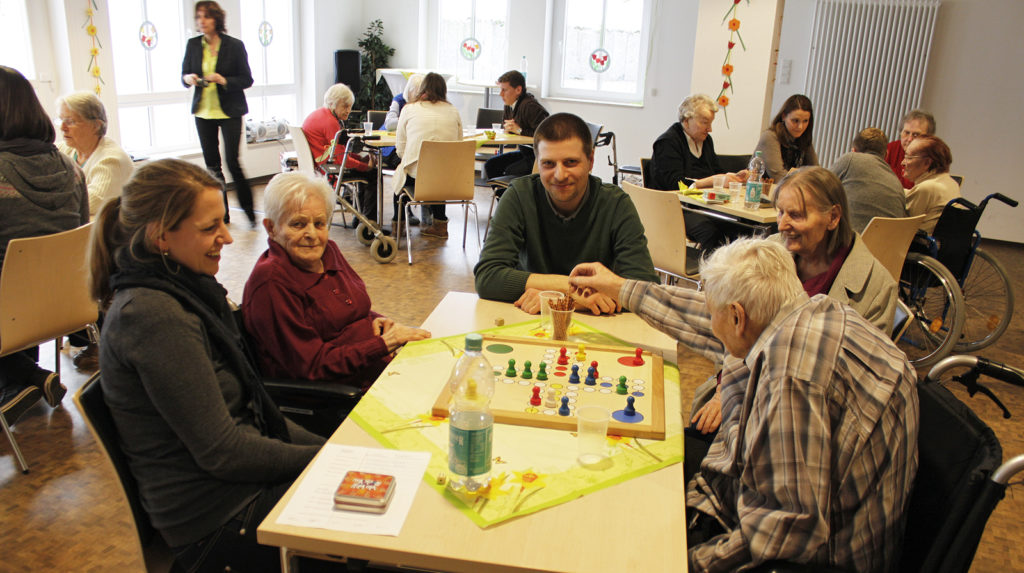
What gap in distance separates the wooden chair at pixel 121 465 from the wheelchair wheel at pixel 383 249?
3978mm

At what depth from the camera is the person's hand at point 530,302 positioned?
2.39 meters

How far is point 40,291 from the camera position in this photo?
274cm

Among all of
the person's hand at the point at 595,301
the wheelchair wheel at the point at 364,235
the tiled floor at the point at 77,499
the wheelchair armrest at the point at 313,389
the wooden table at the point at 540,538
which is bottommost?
the tiled floor at the point at 77,499

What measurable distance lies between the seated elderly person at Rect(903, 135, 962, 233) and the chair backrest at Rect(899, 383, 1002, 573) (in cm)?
298

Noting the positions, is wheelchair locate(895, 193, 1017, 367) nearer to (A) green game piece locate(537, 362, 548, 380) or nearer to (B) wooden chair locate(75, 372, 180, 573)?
(A) green game piece locate(537, 362, 548, 380)

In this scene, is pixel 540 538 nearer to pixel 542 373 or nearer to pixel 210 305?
pixel 542 373

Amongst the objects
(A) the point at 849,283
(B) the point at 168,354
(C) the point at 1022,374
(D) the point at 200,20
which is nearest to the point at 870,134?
(A) the point at 849,283

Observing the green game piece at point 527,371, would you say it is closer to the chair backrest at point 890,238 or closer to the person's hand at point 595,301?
the person's hand at point 595,301

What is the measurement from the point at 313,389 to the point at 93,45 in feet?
18.2

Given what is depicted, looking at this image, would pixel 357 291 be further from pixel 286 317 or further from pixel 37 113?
pixel 37 113

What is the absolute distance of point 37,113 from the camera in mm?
2996

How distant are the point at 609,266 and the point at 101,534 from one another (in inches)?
74.4

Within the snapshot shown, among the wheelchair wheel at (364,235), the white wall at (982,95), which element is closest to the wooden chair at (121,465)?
the wheelchair wheel at (364,235)

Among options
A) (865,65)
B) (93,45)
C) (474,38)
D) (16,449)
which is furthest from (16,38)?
(865,65)
